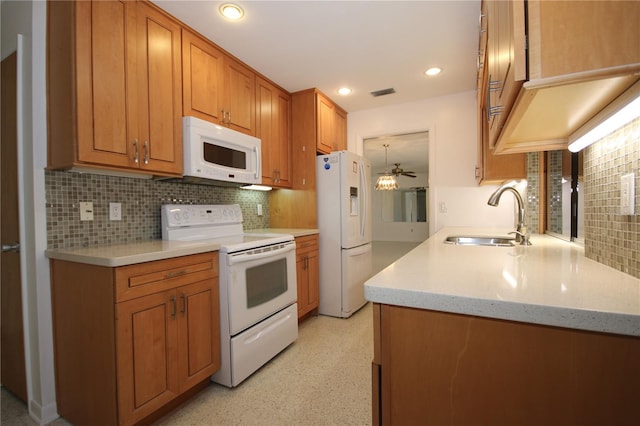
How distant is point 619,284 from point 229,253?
5.42 ft

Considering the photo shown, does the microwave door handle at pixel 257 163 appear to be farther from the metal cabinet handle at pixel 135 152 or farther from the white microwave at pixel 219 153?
the metal cabinet handle at pixel 135 152

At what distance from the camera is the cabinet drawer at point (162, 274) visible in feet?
4.21

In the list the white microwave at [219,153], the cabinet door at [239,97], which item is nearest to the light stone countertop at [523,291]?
the white microwave at [219,153]

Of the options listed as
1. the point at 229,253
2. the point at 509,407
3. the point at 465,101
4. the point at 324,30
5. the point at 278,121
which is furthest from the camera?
the point at 465,101

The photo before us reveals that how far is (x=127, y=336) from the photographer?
1.30 m

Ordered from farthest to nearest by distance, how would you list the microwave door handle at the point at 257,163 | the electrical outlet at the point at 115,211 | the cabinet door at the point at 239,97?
the microwave door handle at the point at 257,163
the cabinet door at the point at 239,97
the electrical outlet at the point at 115,211

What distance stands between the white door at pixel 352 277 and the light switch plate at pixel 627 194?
2.18m

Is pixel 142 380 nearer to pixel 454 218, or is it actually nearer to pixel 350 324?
pixel 350 324

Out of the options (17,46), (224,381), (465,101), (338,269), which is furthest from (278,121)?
(224,381)

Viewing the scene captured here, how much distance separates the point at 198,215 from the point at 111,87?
97 cm

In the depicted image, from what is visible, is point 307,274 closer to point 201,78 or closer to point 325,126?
point 325,126

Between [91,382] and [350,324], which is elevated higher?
[91,382]

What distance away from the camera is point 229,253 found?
1738mm

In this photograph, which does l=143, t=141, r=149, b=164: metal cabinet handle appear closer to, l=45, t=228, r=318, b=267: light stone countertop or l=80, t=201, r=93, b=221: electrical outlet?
l=80, t=201, r=93, b=221: electrical outlet
